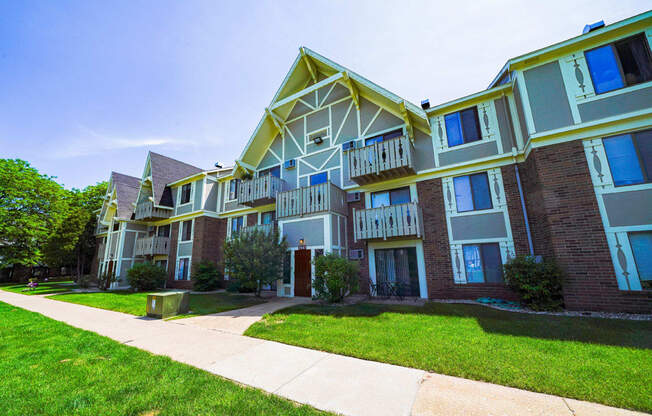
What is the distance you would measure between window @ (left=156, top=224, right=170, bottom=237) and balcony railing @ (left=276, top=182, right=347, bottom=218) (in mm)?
14004

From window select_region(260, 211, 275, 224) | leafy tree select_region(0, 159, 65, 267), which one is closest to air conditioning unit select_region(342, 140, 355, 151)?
Answer: window select_region(260, 211, 275, 224)

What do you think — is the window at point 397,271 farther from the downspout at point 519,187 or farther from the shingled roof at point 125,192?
the shingled roof at point 125,192

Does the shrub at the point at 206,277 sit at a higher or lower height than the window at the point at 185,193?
lower

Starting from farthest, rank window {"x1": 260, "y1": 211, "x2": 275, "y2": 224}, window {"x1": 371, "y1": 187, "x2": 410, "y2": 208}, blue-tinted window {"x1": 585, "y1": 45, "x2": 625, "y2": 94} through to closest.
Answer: window {"x1": 260, "y1": 211, "x2": 275, "y2": 224} < window {"x1": 371, "y1": 187, "x2": 410, "y2": 208} < blue-tinted window {"x1": 585, "y1": 45, "x2": 625, "y2": 94}

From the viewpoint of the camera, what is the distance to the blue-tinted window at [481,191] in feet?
34.9

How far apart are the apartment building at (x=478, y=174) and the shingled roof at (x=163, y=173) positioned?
8960mm

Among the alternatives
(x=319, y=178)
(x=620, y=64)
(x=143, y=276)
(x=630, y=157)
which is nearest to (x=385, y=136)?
(x=319, y=178)

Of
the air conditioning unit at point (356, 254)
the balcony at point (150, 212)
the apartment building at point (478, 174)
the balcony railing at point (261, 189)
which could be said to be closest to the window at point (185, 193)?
the balcony at point (150, 212)

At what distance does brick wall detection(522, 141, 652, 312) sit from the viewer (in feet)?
24.1

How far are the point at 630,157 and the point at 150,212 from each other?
27.8 m

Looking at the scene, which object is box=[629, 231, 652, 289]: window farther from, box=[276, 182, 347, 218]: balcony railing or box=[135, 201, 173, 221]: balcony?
box=[135, 201, 173, 221]: balcony

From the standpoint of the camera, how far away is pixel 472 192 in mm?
10961

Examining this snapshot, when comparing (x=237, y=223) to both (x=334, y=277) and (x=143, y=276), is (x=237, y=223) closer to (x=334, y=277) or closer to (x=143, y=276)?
(x=143, y=276)

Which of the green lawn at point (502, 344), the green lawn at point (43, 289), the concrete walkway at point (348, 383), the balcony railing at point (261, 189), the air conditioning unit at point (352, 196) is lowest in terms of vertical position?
the concrete walkway at point (348, 383)
